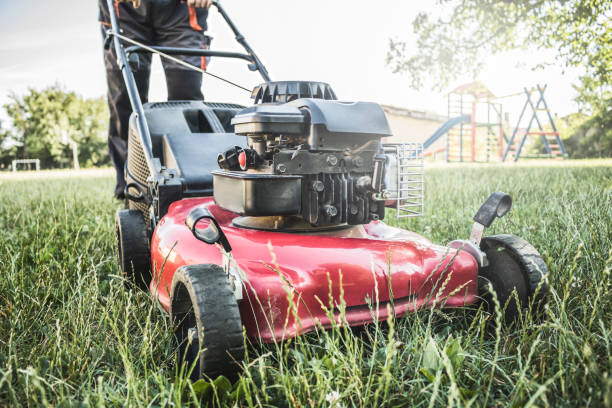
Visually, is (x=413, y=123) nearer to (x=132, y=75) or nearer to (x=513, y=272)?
(x=132, y=75)

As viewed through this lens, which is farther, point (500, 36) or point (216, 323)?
point (500, 36)

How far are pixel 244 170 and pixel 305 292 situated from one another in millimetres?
536

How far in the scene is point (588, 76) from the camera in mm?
7715

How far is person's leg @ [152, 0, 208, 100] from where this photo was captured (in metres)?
2.81

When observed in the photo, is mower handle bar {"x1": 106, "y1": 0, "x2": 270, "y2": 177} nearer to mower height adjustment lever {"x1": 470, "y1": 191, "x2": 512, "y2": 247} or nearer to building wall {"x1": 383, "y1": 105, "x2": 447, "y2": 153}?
mower height adjustment lever {"x1": 470, "y1": 191, "x2": 512, "y2": 247}

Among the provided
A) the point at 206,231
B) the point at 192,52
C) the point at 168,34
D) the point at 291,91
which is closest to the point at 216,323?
the point at 206,231

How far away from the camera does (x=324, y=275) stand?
1.33m

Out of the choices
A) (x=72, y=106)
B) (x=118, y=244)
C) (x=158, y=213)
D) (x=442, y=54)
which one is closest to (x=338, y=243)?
(x=158, y=213)

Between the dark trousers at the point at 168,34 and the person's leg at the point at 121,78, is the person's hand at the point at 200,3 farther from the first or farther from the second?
the person's leg at the point at 121,78

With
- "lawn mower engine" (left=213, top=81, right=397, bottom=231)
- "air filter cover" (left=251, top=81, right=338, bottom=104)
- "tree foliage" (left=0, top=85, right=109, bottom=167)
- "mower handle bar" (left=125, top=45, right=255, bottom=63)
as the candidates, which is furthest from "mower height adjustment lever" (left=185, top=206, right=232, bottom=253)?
"tree foliage" (left=0, top=85, right=109, bottom=167)

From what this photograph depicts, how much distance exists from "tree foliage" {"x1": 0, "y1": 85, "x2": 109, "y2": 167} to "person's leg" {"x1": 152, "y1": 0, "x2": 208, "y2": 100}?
105ft

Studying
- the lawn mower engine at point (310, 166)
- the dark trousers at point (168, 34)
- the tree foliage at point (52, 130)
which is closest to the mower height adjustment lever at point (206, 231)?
the lawn mower engine at point (310, 166)

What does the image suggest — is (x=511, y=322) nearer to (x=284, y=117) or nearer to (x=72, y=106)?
(x=284, y=117)

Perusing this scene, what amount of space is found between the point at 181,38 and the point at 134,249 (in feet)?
4.74
